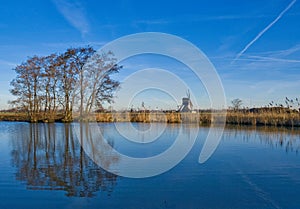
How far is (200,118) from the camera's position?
2327cm

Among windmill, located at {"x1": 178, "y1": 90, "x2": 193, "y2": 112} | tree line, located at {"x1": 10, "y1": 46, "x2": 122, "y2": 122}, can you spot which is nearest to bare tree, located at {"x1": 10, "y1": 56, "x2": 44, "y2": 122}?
tree line, located at {"x1": 10, "y1": 46, "x2": 122, "y2": 122}

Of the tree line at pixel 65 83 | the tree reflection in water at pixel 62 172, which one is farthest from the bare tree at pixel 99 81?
the tree reflection in water at pixel 62 172

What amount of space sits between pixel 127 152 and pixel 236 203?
4986mm

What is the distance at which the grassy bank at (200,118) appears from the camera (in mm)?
19031

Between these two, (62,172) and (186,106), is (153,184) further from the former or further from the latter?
(186,106)

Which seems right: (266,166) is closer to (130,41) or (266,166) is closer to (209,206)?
(209,206)

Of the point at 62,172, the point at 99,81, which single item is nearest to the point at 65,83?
the point at 99,81

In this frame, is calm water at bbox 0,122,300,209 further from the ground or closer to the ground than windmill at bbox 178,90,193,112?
closer to the ground

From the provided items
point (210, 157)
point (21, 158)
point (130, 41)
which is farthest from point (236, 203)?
point (130, 41)

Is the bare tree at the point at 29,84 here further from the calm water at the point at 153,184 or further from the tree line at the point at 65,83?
the calm water at the point at 153,184

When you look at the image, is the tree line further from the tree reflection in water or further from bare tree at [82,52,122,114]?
the tree reflection in water

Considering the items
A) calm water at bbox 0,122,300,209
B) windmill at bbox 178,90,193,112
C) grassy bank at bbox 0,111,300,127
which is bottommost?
calm water at bbox 0,122,300,209

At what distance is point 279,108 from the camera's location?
2048 centimetres

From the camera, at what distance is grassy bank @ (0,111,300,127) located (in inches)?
749
